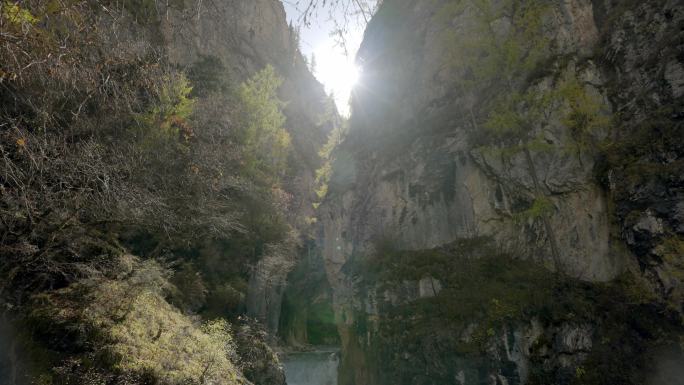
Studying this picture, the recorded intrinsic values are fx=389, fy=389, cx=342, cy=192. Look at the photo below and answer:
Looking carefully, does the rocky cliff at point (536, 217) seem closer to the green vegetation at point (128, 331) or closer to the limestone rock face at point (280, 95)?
the limestone rock face at point (280, 95)

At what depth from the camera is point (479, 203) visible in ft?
39.9

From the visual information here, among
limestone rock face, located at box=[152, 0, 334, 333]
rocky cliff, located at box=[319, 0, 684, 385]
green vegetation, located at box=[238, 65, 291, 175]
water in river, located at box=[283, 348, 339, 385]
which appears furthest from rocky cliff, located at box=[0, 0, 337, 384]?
water in river, located at box=[283, 348, 339, 385]

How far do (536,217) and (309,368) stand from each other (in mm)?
14742

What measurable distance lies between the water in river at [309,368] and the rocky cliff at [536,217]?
24.5 feet

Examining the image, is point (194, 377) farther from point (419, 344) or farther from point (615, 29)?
point (615, 29)

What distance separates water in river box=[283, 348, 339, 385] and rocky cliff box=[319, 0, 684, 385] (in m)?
7.46

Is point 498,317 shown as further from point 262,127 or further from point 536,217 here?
point 262,127

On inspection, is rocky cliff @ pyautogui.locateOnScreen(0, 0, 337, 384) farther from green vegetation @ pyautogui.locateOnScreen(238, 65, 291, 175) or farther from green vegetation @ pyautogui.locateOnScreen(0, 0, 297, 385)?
green vegetation @ pyautogui.locateOnScreen(238, 65, 291, 175)

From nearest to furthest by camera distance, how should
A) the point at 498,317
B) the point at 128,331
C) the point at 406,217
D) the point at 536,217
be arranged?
the point at 128,331
the point at 498,317
the point at 536,217
the point at 406,217

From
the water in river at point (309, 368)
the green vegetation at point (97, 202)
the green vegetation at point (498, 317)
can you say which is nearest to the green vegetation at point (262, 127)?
the green vegetation at point (97, 202)

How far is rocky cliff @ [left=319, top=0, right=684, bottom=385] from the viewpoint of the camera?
333 inches

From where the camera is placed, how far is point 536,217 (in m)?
10.7

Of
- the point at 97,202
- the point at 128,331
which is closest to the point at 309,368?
the point at 128,331

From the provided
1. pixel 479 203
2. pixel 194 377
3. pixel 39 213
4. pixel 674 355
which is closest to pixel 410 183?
pixel 479 203
